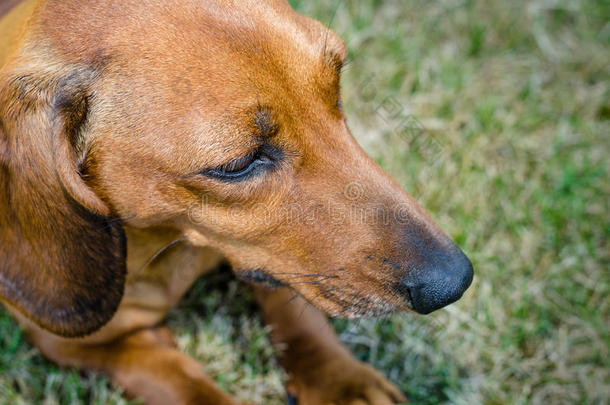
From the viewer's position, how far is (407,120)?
370 cm

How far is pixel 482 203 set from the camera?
3.39 m

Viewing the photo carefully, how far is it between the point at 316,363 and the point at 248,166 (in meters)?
1.09

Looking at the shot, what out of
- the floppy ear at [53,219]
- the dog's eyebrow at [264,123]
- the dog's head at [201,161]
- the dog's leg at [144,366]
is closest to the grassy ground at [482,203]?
the dog's leg at [144,366]

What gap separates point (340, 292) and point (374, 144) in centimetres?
162

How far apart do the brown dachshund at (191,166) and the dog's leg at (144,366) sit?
1.28 feet

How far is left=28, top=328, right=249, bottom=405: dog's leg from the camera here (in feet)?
8.28

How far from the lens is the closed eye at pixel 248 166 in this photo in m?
1.92

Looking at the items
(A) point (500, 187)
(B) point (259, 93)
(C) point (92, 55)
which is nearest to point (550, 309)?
(A) point (500, 187)

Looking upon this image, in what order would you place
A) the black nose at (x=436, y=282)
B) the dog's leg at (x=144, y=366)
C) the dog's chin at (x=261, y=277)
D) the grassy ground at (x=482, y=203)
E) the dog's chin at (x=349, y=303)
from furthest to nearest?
the grassy ground at (x=482, y=203), the dog's leg at (x=144, y=366), the dog's chin at (x=261, y=277), the dog's chin at (x=349, y=303), the black nose at (x=436, y=282)

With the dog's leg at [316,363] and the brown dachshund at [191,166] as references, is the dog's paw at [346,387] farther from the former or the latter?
the brown dachshund at [191,166]

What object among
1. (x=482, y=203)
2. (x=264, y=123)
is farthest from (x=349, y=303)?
(x=482, y=203)

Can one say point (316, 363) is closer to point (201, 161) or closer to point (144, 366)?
point (144, 366)

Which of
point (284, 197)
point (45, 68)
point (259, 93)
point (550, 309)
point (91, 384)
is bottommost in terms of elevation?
point (91, 384)

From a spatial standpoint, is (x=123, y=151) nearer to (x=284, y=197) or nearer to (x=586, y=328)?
(x=284, y=197)
